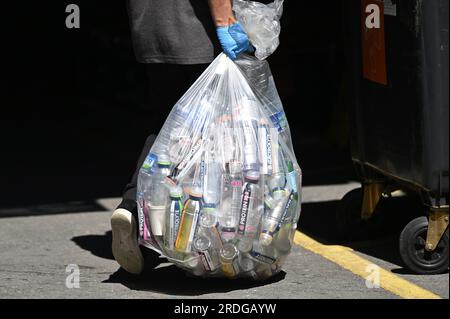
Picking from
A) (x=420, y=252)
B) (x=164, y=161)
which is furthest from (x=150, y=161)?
(x=420, y=252)

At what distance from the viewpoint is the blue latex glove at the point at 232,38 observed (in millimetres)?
4461

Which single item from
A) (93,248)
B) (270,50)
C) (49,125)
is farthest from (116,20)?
(270,50)

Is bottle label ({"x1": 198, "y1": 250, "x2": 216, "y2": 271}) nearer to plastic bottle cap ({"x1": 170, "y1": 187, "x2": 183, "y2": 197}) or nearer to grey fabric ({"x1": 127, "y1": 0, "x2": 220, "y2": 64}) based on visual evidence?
plastic bottle cap ({"x1": 170, "y1": 187, "x2": 183, "y2": 197})

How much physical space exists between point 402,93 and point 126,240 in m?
1.45

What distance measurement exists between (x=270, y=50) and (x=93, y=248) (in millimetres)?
Answer: 1617

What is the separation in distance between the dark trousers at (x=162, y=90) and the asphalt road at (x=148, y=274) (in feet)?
1.17

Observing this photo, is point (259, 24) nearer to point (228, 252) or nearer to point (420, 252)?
point (228, 252)

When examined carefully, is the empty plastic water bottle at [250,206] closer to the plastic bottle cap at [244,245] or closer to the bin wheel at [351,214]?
the plastic bottle cap at [244,245]

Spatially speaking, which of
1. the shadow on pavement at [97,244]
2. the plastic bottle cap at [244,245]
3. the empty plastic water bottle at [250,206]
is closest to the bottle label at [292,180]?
the empty plastic water bottle at [250,206]

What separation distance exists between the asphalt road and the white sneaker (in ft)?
0.38

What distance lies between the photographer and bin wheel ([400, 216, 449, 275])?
15.2 ft

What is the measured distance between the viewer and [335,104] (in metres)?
8.06

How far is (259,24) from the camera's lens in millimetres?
4555

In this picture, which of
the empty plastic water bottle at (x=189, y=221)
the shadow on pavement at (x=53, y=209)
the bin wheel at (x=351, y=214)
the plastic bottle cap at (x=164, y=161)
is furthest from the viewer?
the shadow on pavement at (x=53, y=209)
